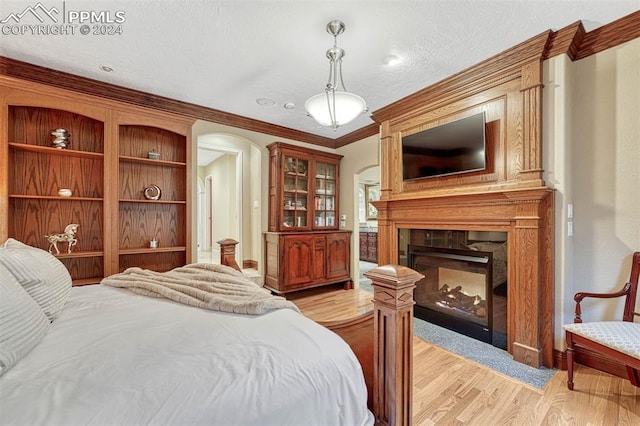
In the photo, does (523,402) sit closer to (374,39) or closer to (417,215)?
(417,215)

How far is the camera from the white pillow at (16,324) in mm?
783

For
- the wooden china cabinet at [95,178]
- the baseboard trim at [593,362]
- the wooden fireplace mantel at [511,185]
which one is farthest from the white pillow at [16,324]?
the baseboard trim at [593,362]

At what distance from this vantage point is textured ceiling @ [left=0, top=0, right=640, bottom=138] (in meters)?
1.84

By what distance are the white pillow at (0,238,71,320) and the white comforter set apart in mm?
125

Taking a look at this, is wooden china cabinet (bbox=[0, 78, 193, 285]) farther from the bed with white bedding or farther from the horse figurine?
the bed with white bedding

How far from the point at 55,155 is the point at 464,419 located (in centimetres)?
409

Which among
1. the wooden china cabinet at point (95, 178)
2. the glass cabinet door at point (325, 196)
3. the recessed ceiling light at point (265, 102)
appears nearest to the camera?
the wooden china cabinet at point (95, 178)

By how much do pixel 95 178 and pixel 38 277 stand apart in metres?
2.17

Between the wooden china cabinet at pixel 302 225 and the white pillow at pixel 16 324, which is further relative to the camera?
the wooden china cabinet at pixel 302 225

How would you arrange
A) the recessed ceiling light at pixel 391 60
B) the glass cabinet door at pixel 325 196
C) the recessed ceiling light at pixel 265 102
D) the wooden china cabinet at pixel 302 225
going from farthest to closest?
1. the glass cabinet door at pixel 325 196
2. the wooden china cabinet at pixel 302 225
3. the recessed ceiling light at pixel 265 102
4. the recessed ceiling light at pixel 391 60

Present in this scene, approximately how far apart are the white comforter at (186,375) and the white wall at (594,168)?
2.23 m

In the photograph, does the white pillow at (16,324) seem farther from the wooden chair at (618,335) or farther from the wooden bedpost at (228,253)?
the wooden chair at (618,335)

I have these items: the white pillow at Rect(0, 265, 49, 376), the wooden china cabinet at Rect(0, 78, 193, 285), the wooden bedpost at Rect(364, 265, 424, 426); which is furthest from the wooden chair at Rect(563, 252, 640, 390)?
the wooden china cabinet at Rect(0, 78, 193, 285)

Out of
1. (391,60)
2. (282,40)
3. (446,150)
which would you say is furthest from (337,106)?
(446,150)
